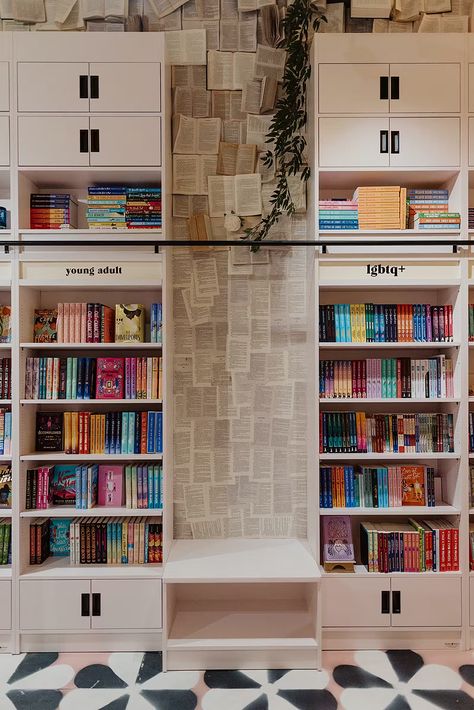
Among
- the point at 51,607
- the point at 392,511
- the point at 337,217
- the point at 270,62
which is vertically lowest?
the point at 51,607

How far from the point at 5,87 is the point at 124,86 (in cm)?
66

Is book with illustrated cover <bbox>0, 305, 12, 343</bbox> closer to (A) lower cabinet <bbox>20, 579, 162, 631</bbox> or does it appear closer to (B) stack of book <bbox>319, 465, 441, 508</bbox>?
(A) lower cabinet <bbox>20, 579, 162, 631</bbox>

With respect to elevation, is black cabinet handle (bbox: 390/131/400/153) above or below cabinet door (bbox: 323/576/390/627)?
above

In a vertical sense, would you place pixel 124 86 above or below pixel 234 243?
above

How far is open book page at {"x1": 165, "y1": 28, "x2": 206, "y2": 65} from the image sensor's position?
308 centimetres

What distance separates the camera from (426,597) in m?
2.75

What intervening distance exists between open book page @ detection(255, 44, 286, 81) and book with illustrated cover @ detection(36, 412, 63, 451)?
248cm

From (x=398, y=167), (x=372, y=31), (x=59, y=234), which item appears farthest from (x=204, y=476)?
(x=372, y=31)

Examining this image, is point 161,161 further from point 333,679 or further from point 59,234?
point 333,679

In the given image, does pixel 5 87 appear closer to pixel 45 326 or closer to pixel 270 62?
pixel 45 326

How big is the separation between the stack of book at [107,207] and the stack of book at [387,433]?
1.65 metres

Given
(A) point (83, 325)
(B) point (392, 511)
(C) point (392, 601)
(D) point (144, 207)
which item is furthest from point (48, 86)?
(C) point (392, 601)

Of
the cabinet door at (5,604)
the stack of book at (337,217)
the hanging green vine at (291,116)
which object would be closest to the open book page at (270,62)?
the hanging green vine at (291,116)

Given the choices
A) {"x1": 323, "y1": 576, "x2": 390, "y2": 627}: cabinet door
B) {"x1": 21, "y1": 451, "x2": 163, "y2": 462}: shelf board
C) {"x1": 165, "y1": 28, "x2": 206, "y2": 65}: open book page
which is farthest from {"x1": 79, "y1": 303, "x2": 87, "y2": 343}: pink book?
{"x1": 323, "y1": 576, "x2": 390, "y2": 627}: cabinet door
